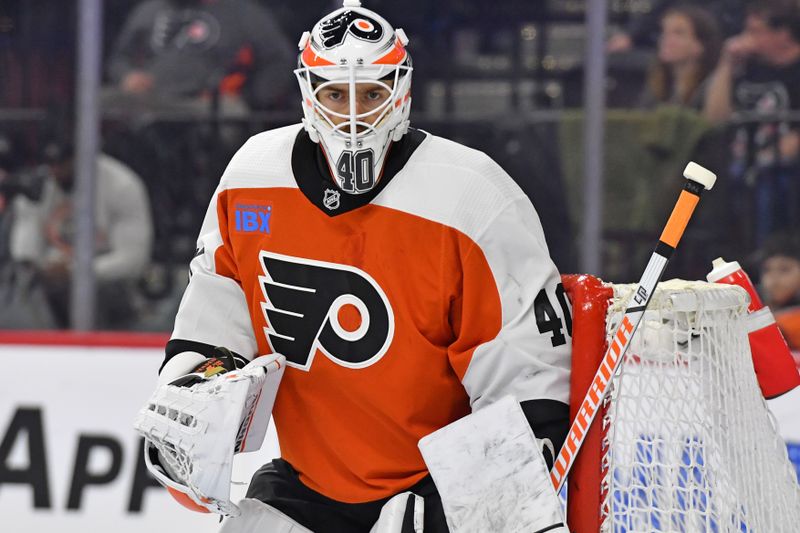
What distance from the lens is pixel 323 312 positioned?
2213mm

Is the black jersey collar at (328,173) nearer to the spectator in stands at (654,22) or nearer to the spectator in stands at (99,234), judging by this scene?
the spectator in stands at (654,22)

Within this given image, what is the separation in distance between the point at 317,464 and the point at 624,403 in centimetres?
53

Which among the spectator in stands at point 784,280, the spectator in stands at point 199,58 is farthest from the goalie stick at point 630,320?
the spectator in stands at point 199,58

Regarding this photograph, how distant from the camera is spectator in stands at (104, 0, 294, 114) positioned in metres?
4.27

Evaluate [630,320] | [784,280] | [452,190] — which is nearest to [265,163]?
[452,190]

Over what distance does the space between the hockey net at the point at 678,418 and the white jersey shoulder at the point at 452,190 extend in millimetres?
203

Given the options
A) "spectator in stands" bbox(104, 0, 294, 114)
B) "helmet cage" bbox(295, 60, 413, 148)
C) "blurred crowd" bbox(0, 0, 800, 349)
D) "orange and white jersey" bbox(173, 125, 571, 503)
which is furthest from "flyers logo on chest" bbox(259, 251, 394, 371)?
"spectator in stands" bbox(104, 0, 294, 114)

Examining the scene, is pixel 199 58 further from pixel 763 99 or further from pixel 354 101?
pixel 354 101

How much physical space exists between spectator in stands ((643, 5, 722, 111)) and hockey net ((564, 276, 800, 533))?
6.68ft

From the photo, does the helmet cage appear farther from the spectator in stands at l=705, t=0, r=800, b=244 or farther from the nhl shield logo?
the spectator in stands at l=705, t=0, r=800, b=244

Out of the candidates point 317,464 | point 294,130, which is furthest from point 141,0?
point 317,464

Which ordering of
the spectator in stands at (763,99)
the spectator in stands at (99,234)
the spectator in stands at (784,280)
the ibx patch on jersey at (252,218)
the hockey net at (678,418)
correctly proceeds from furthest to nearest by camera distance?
the spectator in stands at (99,234)
the spectator in stands at (763,99)
the spectator in stands at (784,280)
the ibx patch on jersey at (252,218)
the hockey net at (678,418)

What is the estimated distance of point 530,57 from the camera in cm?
412

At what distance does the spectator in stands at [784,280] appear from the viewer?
3.93m
